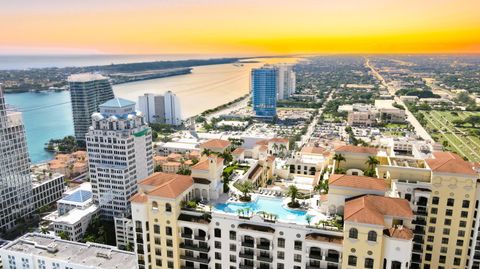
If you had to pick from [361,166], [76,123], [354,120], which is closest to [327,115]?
[354,120]

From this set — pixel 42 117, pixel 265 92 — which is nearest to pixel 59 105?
pixel 42 117

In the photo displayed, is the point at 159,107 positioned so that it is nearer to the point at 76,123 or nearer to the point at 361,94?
the point at 76,123

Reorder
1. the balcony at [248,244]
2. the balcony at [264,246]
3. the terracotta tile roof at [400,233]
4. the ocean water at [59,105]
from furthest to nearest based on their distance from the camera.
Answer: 1. the ocean water at [59,105]
2. the balcony at [248,244]
3. the balcony at [264,246]
4. the terracotta tile roof at [400,233]

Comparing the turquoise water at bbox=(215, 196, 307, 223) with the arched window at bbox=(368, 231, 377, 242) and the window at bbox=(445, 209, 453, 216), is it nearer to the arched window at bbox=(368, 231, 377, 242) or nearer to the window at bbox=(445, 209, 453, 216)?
the arched window at bbox=(368, 231, 377, 242)

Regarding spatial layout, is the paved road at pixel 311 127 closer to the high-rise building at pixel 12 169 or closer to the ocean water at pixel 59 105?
the ocean water at pixel 59 105

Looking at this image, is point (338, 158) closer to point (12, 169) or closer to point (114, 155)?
point (114, 155)

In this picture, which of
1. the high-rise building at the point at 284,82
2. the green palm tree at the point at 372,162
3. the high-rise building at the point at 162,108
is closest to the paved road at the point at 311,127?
the high-rise building at the point at 284,82
